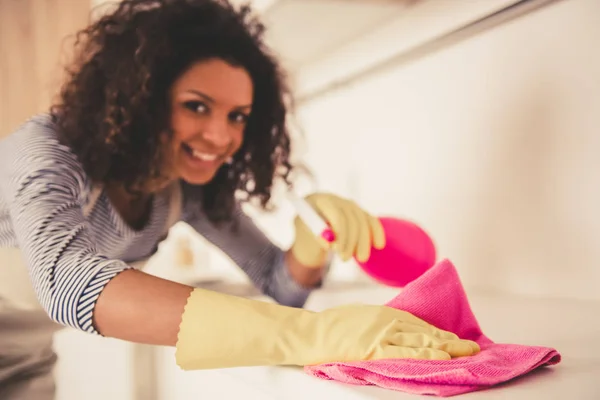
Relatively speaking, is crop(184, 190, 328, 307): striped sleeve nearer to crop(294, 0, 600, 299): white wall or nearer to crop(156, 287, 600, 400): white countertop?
crop(156, 287, 600, 400): white countertop

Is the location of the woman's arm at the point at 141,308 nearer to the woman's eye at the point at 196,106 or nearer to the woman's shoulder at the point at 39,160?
the woman's shoulder at the point at 39,160

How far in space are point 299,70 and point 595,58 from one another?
31.1 inches

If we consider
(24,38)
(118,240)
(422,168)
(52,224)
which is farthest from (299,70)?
(52,224)

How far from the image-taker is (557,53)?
725 millimetres

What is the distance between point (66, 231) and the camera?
517mm

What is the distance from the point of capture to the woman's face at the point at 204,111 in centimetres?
72

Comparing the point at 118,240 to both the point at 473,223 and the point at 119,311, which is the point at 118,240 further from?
the point at 473,223

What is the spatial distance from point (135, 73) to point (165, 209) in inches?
9.5

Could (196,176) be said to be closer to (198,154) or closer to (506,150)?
(198,154)

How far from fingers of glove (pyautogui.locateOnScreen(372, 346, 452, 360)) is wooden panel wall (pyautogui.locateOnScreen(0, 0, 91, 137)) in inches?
33.2

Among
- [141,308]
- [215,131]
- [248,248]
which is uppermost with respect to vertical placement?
[215,131]

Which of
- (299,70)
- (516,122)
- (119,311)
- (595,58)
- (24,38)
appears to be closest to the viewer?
(119,311)

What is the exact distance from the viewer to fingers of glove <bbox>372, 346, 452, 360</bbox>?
1.26 feet

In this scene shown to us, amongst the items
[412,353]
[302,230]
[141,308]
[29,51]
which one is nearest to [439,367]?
[412,353]
